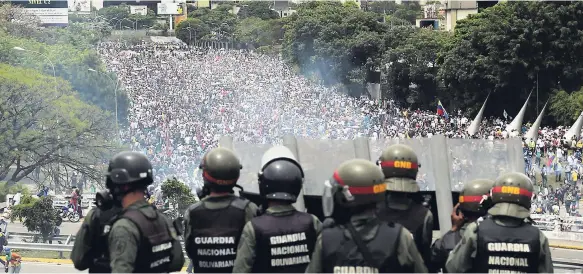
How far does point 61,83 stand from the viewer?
4622 centimetres

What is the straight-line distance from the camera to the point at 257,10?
110 metres

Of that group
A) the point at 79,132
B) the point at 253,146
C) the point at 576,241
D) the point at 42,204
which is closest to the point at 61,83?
the point at 79,132

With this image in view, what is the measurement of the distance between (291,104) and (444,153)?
62196mm

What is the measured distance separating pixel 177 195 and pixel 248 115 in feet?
118

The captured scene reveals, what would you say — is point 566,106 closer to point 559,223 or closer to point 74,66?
point 74,66

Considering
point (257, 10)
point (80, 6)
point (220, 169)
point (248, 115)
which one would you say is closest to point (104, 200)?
point (220, 169)

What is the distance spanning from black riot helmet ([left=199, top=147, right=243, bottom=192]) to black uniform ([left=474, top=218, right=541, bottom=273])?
1.51m

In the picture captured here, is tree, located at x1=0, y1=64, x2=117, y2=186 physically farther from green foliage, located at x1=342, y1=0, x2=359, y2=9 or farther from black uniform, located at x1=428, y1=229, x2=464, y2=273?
green foliage, located at x1=342, y1=0, x2=359, y2=9

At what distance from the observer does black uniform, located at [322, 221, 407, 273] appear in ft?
20.0

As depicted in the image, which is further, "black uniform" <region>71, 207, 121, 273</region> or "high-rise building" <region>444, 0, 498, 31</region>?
"high-rise building" <region>444, 0, 498, 31</region>

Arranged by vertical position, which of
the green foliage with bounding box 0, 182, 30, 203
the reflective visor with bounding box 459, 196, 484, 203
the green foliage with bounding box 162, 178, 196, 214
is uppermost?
the reflective visor with bounding box 459, 196, 484, 203

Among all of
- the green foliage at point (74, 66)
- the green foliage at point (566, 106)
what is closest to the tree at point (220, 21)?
the green foliage at point (74, 66)

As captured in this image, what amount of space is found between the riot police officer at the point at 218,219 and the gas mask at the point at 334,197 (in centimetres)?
112

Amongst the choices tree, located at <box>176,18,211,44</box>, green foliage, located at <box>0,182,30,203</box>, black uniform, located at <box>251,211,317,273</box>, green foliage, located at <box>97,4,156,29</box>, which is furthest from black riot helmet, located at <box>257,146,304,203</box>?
tree, located at <box>176,18,211,44</box>
